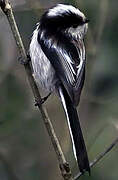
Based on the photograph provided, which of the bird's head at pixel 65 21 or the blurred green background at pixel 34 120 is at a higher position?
the bird's head at pixel 65 21

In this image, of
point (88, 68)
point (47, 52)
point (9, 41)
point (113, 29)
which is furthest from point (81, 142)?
point (113, 29)

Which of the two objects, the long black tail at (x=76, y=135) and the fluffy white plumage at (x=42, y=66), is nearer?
→ the long black tail at (x=76, y=135)

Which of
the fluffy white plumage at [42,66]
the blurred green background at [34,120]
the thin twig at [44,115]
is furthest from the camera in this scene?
the blurred green background at [34,120]

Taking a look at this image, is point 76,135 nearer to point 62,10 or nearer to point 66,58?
point 66,58

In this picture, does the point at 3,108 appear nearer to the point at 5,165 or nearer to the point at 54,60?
the point at 5,165

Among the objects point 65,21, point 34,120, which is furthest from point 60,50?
point 34,120

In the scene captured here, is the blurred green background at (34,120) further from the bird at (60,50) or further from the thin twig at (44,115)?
the thin twig at (44,115)

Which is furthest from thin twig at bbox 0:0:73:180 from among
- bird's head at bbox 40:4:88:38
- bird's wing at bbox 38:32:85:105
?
bird's head at bbox 40:4:88:38

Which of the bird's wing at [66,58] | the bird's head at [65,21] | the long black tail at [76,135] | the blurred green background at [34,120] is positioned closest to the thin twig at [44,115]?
the long black tail at [76,135]
